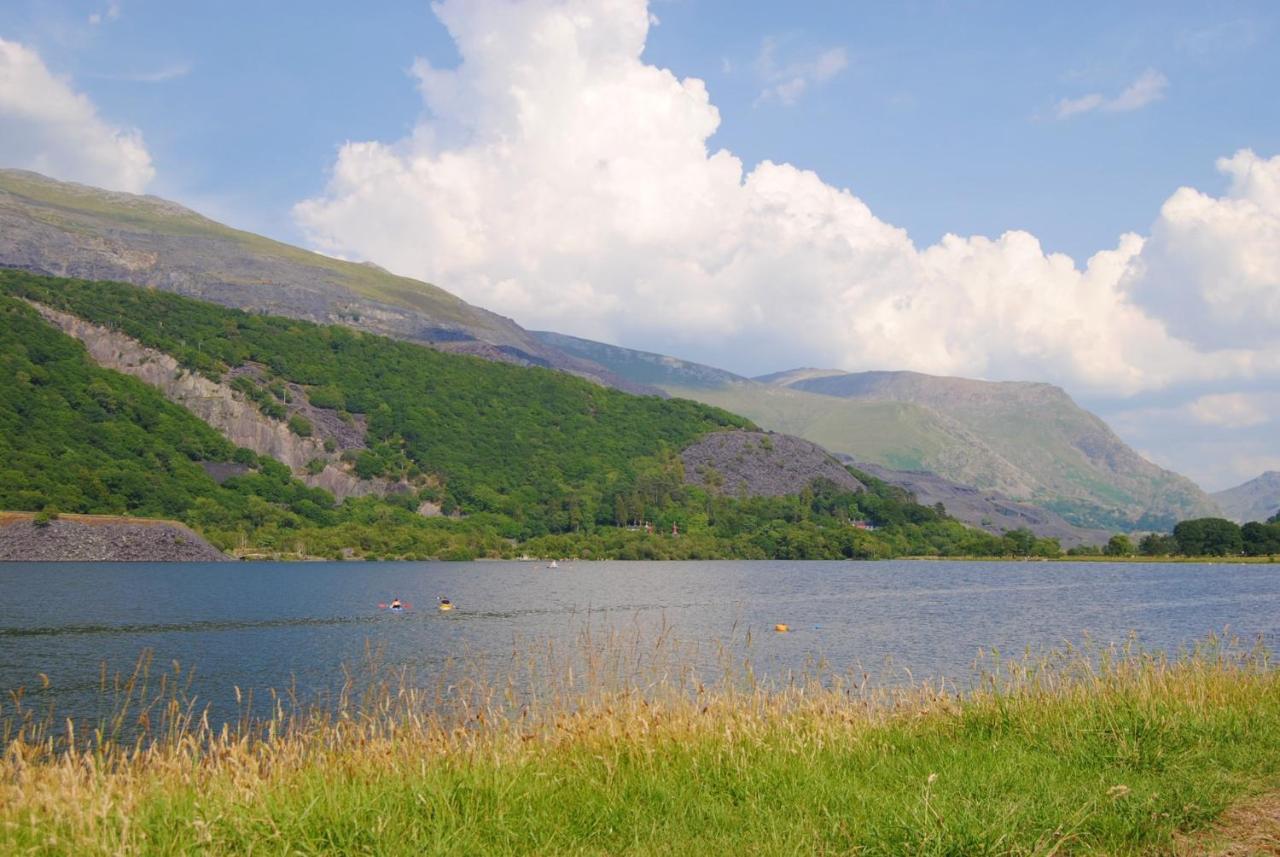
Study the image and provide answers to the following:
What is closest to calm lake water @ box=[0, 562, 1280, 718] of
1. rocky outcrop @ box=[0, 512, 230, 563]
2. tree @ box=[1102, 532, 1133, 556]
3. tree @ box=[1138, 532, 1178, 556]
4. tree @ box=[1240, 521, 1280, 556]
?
rocky outcrop @ box=[0, 512, 230, 563]

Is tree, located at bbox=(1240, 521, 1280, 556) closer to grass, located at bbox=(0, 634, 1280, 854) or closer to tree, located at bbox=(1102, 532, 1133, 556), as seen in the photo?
tree, located at bbox=(1102, 532, 1133, 556)

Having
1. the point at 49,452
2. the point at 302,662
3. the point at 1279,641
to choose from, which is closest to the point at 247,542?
the point at 49,452

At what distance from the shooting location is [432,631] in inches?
2514

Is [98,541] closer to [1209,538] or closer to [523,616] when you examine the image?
[523,616]

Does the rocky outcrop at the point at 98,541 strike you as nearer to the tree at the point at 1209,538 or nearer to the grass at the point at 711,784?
the grass at the point at 711,784

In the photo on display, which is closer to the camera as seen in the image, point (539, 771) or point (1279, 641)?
point (539, 771)

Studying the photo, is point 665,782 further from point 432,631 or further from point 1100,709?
point 432,631

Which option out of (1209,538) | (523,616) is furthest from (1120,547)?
(523,616)

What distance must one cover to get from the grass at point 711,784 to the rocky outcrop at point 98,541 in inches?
5505

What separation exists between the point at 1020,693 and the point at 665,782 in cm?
778

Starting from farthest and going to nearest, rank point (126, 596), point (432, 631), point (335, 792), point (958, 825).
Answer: point (126, 596), point (432, 631), point (335, 792), point (958, 825)

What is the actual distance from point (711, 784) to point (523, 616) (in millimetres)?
62812

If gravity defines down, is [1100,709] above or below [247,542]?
above

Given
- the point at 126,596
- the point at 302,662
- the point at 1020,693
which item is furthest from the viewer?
the point at 126,596
